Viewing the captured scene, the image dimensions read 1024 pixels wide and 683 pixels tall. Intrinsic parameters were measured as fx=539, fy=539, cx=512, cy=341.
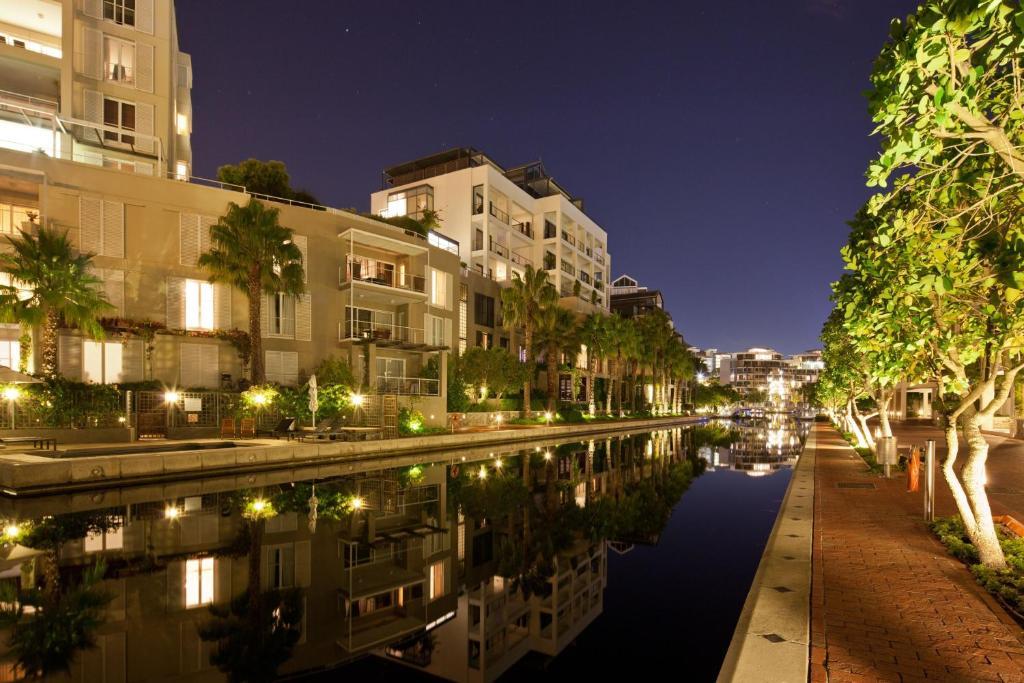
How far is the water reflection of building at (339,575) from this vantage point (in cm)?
559

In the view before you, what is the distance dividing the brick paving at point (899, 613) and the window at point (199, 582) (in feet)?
22.5

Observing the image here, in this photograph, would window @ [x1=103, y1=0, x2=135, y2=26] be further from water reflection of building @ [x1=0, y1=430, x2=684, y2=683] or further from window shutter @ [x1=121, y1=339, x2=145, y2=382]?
water reflection of building @ [x1=0, y1=430, x2=684, y2=683]

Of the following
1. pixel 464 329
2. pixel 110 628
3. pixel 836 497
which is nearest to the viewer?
pixel 110 628

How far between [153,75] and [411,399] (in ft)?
77.7

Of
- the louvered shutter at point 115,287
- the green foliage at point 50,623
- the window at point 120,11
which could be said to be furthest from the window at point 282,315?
the green foliage at point 50,623

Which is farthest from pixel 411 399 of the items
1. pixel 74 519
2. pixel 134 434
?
pixel 74 519

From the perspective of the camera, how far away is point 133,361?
24.1 metres

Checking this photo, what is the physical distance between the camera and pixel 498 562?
8.56 m

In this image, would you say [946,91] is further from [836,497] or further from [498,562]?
[836,497]

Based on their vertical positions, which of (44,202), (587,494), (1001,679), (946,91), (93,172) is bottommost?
(587,494)

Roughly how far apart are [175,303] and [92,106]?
515 inches

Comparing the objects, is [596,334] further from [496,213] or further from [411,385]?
[411,385]

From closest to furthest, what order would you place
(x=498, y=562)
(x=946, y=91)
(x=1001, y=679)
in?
(x=946, y=91), (x=1001, y=679), (x=498, y=562)

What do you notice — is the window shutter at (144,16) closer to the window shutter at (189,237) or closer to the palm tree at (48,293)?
the window shutter at (189,237)
